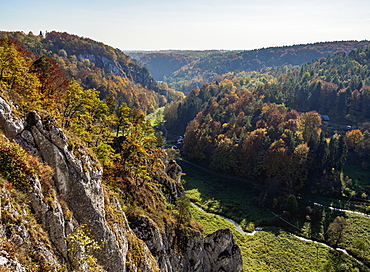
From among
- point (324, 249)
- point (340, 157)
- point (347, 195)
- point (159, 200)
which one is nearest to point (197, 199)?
point (324, 249)

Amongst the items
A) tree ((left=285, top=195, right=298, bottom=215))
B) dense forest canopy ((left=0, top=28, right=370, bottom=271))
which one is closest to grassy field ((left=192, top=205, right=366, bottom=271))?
dense forest canopy ((left=0, top=28, right=370, bottom=271))

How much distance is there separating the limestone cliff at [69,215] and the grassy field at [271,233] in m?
28.9

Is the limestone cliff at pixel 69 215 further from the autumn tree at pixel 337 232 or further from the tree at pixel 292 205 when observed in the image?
the tree at pixel 292 205

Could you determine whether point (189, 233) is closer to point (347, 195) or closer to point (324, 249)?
point (324, 249)

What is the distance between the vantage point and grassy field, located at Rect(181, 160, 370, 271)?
1938 inches

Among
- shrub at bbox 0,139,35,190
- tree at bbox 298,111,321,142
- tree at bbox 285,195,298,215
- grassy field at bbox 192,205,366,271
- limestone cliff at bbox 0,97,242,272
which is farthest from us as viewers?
tree at bbox 298,111,321,142

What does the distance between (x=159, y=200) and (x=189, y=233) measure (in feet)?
22.5

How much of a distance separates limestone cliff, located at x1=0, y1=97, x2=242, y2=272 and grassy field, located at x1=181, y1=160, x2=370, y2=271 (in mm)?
28927

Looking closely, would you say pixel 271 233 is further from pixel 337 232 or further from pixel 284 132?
pixel 284 132

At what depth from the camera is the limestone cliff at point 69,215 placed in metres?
14.1

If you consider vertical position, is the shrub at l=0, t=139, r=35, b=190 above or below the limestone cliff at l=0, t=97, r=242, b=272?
above

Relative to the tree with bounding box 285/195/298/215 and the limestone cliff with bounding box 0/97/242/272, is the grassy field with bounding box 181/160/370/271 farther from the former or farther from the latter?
the limestone cliff with bounding box 0/97/242/272

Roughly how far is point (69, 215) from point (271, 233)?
56134 millimetres

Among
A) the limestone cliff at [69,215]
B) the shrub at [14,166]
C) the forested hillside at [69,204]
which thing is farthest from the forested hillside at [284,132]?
the shrub at [14,166]
